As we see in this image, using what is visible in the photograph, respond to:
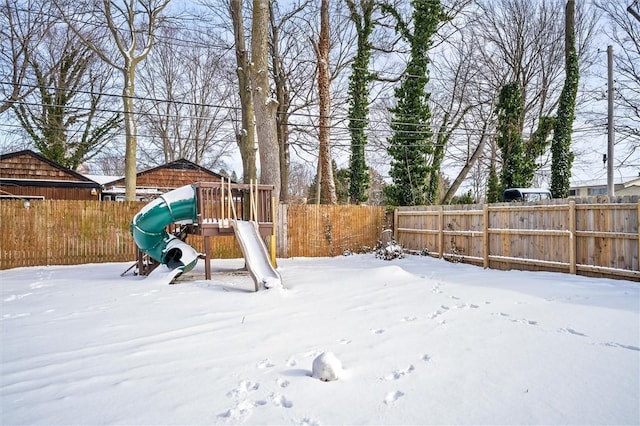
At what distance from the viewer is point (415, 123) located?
14.7 meters

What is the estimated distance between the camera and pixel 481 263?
900cm

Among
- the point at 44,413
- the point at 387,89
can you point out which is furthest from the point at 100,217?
the point at 387,89

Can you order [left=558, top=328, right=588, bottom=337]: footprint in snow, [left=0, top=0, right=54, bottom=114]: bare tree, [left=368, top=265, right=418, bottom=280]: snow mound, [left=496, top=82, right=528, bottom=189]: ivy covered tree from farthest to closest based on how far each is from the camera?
[left=496, top=82, right=528, bottom=189]: ivy covered tree → [left=0, top=0, right=54, bottom=114]: bare tree → [left=368, top=265, right=418, bottom=280]: snow mound → [left=558, top=328, right=588, bottom=337]: footprint in snow

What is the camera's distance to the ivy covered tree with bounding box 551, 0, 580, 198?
12.7 metres

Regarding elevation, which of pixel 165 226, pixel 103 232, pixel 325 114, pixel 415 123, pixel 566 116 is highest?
pixel 325 114

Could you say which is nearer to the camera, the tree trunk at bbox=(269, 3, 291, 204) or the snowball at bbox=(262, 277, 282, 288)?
the snowball at bbox=(262, 277, 282, 288)

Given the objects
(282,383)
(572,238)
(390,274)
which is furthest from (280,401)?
(572,238)

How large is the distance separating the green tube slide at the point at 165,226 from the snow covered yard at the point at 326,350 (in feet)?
4.72

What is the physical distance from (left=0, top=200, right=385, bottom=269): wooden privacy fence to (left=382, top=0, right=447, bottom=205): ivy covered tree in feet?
8.96

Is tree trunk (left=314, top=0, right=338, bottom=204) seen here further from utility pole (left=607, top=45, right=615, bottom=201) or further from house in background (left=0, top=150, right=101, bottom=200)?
house in background (left=0, top=150, right=101, bottom=200)

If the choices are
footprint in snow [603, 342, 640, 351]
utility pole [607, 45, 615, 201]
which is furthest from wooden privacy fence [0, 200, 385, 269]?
footprint in snow [603, 342, 640, 351]

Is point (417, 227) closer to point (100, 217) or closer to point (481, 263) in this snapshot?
point (481, 263)

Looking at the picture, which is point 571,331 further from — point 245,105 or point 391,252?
point 245,105

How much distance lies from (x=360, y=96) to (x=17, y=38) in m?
12.2
